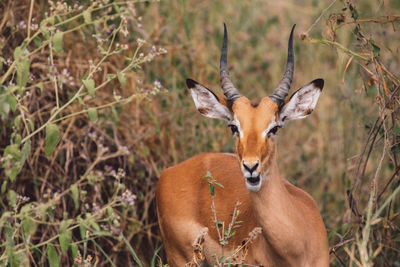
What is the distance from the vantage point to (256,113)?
4.84 meters

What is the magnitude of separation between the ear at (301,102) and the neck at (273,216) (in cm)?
38

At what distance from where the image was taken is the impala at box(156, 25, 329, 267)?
15.7 ft

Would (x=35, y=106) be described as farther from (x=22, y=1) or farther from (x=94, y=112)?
(x=94, y=112)

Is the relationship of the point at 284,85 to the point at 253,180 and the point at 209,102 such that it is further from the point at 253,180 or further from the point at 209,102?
the point at 253,180

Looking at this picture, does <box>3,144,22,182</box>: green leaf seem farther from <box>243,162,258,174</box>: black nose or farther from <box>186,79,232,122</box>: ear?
<box>186,79,232,122</box>: ear

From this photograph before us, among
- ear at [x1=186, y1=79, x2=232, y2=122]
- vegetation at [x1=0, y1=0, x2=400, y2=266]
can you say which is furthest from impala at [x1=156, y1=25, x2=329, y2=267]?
vegetation at [x1=0, y1=0, x2=400, y2=266]

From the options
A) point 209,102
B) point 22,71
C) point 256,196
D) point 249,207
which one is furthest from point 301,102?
point 22,71

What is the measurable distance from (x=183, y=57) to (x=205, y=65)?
10.3 inches

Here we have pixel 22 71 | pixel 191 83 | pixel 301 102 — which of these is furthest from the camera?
pixel 191 83

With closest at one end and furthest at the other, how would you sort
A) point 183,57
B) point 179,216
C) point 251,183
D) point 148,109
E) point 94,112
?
1. point 94,112
2. point 251,183
3. point 179,216
4. point 148,109
5. point 183,57

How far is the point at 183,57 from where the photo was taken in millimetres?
7473

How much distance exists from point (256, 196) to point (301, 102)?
818mm

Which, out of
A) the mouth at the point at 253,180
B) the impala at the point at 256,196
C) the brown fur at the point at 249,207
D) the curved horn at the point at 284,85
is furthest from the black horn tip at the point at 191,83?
the mouth at the point at 253,180

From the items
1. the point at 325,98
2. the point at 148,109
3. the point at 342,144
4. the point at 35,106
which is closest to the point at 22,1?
the point at 35,106
